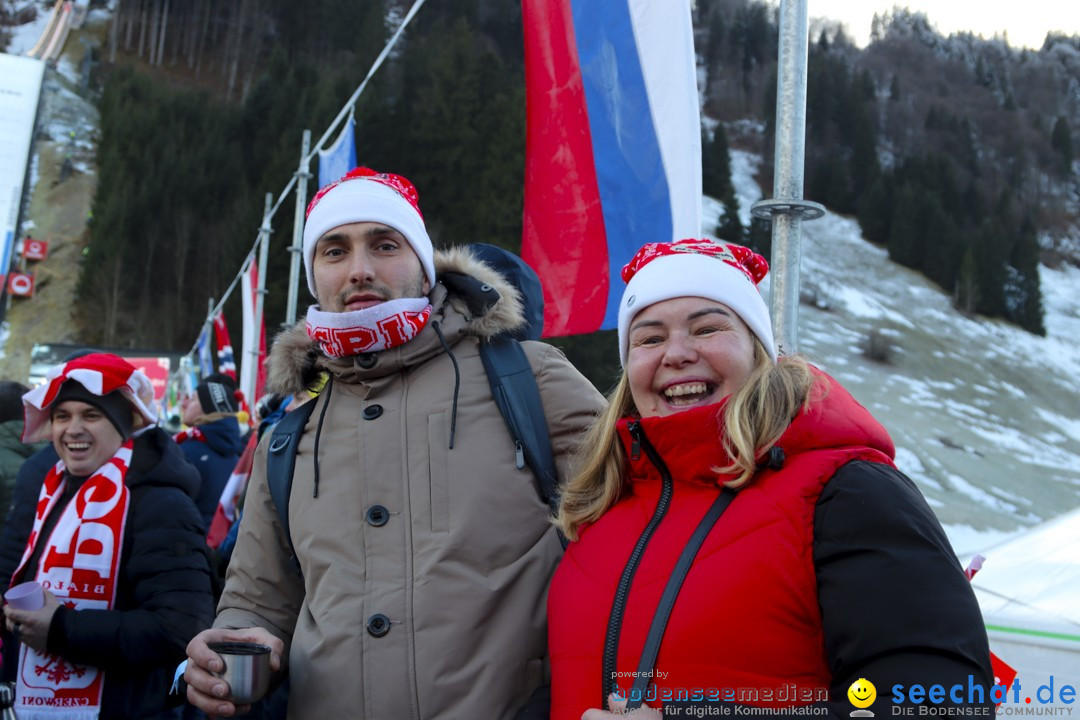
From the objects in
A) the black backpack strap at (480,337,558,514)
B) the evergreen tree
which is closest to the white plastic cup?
the black backpack strap at (480,337,558,514)

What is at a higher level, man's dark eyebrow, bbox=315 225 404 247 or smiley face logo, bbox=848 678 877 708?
man's dark eyebrow, bbox=315 225 404 247

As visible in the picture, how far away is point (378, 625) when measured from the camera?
202 cm

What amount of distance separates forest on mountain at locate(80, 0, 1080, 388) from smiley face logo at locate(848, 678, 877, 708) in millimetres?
27186

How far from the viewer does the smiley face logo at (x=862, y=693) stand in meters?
1.40

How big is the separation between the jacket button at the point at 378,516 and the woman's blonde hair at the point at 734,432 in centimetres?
37

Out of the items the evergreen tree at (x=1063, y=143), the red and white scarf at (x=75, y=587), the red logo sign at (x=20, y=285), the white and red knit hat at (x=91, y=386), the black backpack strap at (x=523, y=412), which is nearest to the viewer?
the black backpack strap at (x=523, y=412)

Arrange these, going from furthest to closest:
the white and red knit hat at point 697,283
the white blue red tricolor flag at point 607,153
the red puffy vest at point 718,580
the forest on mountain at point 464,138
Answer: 1. the forest on mountain at point 464,138
2. the white blue red tricolor flag at point 607,153
3. the white and red knit hat at point 697,283
4. the red puffy vest at point 718,580

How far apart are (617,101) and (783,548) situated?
8.00 ft

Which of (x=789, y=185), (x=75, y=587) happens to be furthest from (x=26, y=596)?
(x=789, y=185)

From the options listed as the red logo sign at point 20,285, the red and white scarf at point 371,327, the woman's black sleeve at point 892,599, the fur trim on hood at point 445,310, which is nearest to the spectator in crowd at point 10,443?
the fur trim on hood at point 445,310

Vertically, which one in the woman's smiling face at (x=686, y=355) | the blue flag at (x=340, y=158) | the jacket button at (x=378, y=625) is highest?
the blue flag at (x=340, y=158)

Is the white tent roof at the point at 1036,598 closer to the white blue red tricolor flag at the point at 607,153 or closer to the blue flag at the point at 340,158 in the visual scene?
the white blue red tricolor flag at the point at 607,153

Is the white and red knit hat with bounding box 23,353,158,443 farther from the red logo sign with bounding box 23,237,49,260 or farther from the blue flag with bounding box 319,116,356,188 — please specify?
the red logo sign with bounding box 23,237,49,260

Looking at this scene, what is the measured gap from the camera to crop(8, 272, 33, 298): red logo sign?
4381cm
